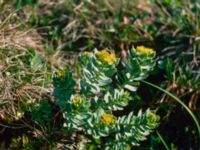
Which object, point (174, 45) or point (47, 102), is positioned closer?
point (47, 102)

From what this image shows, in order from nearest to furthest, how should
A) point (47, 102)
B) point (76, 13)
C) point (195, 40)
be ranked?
point (47, 102)
point (195, 40)
point (76, 13)

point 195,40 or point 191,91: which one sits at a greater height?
point 195,40

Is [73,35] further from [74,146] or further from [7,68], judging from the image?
[74,146]

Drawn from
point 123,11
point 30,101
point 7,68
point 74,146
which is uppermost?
point 123,11

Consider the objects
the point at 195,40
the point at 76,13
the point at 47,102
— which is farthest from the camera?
the point at 76,13

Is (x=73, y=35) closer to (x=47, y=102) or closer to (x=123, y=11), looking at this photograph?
(x=123, y=11)

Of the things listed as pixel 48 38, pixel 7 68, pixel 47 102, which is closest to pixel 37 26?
pixel 48 38

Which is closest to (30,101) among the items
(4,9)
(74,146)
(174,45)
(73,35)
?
(74,146)
